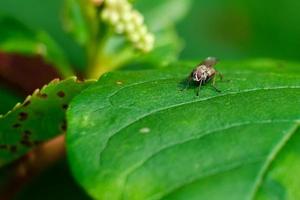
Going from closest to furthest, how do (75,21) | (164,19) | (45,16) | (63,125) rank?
(63,125) < (75,21) < (164,19) < (45,16)

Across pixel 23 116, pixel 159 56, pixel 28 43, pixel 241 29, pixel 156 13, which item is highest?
pixel 241 29

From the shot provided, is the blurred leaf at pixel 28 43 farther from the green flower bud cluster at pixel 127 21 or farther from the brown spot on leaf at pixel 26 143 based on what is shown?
the brown spot on leaf at pixel 26 143

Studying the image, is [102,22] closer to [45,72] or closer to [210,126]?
[45,72]

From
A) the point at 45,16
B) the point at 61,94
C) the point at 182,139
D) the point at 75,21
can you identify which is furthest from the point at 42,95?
the point at 45,16

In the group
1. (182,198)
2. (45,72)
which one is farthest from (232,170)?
(45,72)

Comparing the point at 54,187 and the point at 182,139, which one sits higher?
the point at 54,187

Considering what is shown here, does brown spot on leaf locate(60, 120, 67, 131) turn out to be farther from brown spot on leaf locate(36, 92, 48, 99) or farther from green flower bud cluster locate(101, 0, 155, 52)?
green flower bud cluster locate(101, 0, 155, 52)

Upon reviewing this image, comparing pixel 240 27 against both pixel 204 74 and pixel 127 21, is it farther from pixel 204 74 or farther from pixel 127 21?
pixel 204 74
